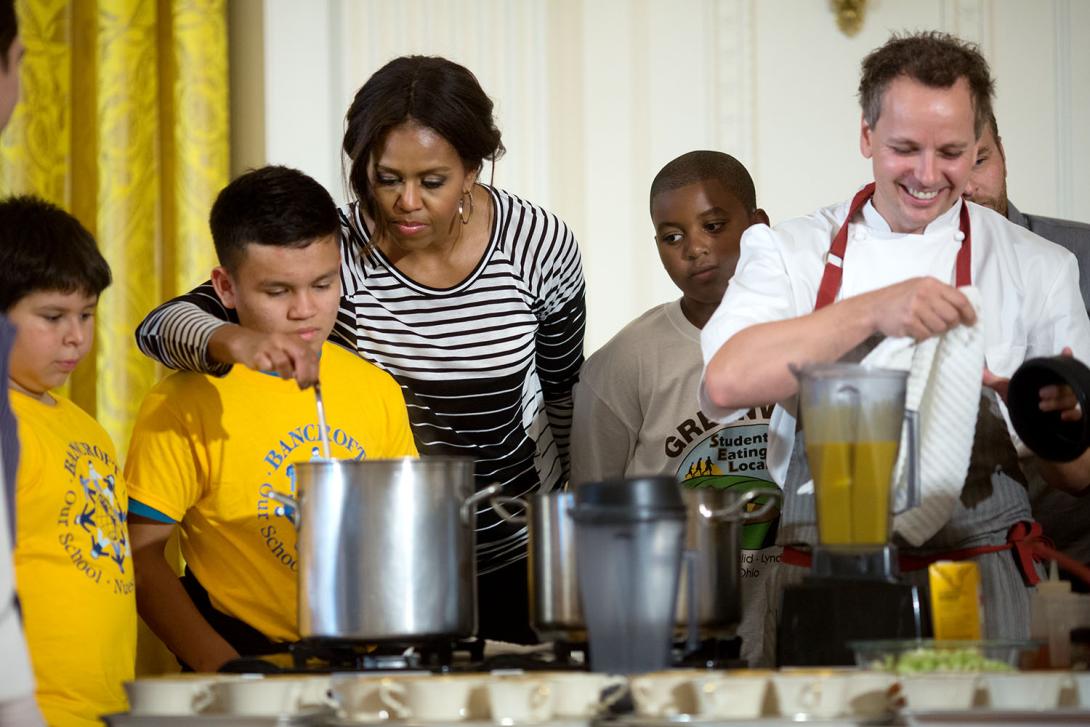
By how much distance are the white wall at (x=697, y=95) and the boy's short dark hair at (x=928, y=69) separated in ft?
3.99

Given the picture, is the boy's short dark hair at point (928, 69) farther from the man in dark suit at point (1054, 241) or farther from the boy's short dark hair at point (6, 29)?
the boy's short dark hair at point (6, 29)

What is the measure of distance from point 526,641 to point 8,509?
1105 mm

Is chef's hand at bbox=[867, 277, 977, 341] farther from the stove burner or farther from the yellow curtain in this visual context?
the yellow curtain

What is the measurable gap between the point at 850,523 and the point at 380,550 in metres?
0.46

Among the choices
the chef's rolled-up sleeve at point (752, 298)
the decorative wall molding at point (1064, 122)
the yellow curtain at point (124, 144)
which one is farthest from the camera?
the decorative wall molding at point (1064, 122)

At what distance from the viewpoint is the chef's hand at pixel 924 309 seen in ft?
4.61

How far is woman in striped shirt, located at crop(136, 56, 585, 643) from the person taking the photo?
1.90 m

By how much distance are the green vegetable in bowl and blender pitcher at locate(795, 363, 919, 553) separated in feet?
0.66

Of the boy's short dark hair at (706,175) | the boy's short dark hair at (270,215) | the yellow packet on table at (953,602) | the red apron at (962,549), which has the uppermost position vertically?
the boy's short dark hair at (706,175)

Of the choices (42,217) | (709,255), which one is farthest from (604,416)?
(42,217)

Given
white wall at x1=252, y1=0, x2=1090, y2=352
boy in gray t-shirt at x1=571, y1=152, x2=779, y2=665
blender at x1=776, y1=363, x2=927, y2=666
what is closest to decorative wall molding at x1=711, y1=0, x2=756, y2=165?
white wall at x1=252, y1=0, x2=1090, y2=352

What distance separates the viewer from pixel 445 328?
202cm

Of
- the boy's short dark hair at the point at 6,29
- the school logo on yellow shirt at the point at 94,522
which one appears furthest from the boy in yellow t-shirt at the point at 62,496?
the boy's short dark hair at the point at 6,29

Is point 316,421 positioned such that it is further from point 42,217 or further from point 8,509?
point 8,509
